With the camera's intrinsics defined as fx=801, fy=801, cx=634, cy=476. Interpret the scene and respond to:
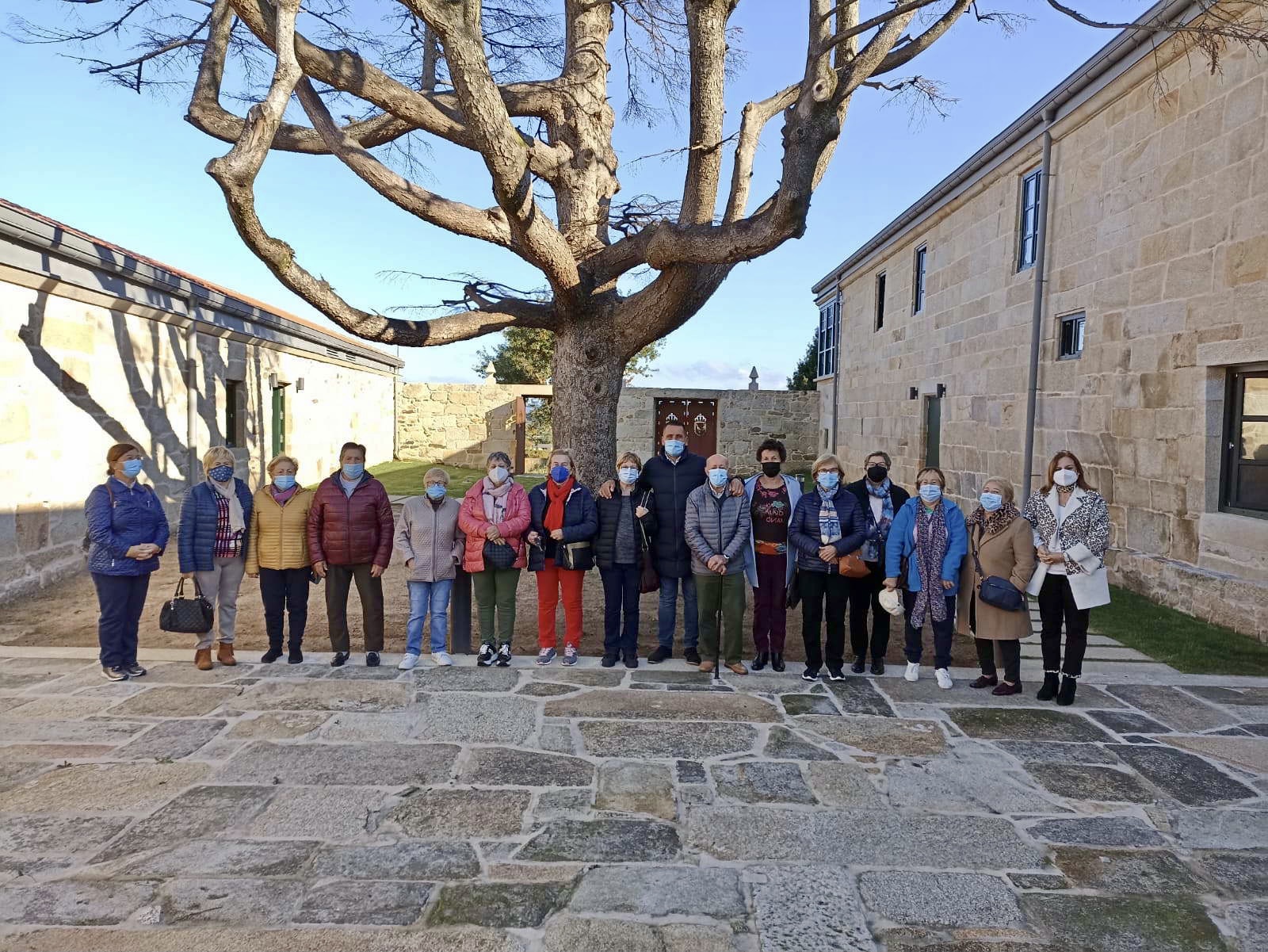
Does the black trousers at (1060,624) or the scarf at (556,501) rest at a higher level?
the scarf at (556,501)

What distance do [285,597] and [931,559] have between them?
4.54 meters

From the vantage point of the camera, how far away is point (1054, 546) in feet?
16.7

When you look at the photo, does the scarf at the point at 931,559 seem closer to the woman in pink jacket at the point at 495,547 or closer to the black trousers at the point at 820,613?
the black trousers at the point at 820,613

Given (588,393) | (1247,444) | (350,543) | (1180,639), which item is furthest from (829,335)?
(350,543)

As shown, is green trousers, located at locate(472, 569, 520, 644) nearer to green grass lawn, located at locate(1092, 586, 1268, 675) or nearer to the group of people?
the group of people

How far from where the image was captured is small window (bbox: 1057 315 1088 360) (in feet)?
30.9

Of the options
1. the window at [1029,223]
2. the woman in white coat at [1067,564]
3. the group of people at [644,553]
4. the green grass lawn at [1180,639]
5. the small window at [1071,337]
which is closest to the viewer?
the woman in white coat at [1067,564]

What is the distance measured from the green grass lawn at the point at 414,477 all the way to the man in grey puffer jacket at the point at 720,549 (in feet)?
26.8

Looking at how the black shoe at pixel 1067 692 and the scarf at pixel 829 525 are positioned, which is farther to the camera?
the scarf at pixel 829 525

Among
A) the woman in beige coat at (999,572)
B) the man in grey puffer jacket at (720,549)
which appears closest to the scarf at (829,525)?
the man in grey puffer jacket at (720,549)

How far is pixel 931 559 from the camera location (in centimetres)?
537

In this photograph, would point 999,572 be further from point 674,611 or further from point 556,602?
point 556,602

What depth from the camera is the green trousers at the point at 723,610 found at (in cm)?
557

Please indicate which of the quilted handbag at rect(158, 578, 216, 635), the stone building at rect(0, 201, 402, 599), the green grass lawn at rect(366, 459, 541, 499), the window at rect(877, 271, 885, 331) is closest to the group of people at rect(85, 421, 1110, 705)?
the quilted handbag at rect(158, 578, 216, 635)
